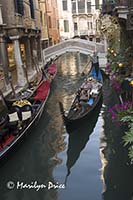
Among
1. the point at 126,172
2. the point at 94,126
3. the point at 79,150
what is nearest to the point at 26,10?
the point at 94,126

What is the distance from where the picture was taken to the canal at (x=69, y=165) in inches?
163

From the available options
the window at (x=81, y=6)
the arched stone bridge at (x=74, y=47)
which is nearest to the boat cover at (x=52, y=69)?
the arched stone bridge at (x=74, y=47)

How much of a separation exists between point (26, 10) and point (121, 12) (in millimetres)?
6211

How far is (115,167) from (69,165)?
0.61m

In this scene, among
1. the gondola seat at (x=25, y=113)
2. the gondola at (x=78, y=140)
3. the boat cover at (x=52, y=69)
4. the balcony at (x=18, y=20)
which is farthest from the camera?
the boat cover at (x=52, y=69)

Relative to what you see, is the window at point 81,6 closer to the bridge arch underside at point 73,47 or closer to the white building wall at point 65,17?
the white building wall at point 65,17

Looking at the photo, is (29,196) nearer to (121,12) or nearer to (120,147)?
(120,147)

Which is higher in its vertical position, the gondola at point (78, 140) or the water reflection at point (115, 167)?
the water reflection at point (115, 167)

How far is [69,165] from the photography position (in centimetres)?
490

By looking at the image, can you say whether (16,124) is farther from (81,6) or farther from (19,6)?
(81,6)

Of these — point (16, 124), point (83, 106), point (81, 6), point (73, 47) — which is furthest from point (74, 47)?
point (81, 6)

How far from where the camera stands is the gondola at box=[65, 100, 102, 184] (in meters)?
5.09

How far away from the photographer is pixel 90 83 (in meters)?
7.60

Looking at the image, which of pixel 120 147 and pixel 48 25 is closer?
pixel 120 147
